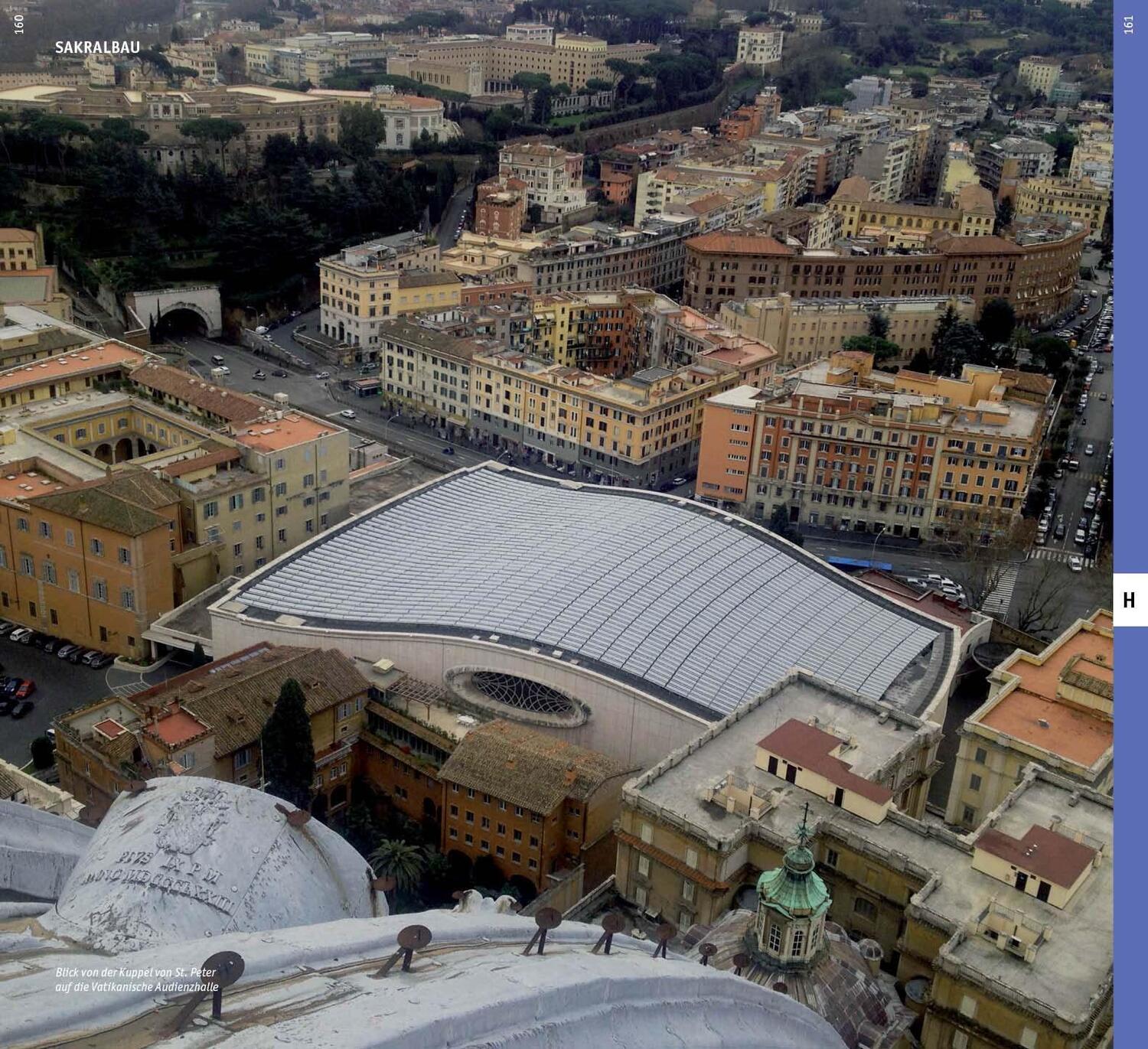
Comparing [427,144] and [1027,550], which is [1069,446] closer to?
[1027,550]

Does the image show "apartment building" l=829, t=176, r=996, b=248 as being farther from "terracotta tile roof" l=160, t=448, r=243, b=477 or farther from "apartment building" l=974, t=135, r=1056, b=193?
"terracotta tile roof" l=160, t=448, r=243, b=477

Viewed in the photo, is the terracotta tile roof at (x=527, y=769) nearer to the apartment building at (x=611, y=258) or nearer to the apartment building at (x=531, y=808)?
the apartment building at (x=531, y=808)

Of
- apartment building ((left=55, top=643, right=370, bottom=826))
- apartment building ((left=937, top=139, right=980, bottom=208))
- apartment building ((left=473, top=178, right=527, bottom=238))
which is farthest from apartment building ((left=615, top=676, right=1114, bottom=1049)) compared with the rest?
apartment building ((left=937, top=139, right=980, bottom=208))

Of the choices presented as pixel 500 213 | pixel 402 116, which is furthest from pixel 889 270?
pixel 402 116

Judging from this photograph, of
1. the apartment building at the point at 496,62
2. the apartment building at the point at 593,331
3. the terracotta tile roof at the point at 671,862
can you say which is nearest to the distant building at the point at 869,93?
the apartment building at the point at 496,62

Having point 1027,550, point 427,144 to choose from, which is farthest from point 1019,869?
point 427,144
